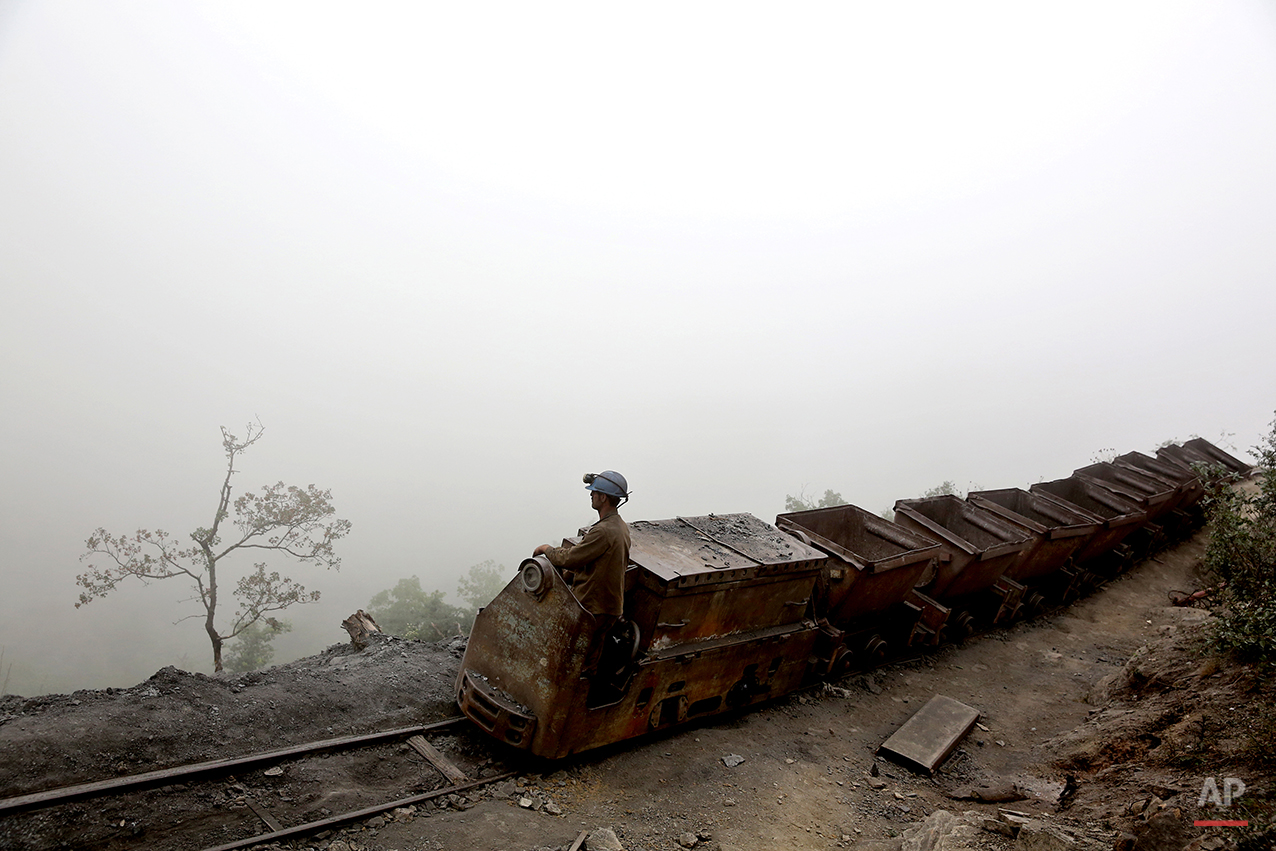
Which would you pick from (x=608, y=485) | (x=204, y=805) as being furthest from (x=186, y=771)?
(x=608, y=485)

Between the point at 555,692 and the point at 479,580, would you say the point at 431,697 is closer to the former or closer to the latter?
→ the point at 555,692

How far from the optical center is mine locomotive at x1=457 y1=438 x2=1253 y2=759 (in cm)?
479

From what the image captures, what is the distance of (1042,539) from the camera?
9477mm

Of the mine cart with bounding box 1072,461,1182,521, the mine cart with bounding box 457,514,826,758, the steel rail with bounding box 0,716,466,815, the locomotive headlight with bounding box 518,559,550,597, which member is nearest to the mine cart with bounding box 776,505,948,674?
the mine cart with bounding box 457,514,826,758

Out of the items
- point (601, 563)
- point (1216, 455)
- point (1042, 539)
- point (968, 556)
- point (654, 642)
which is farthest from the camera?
point (1216, 455)

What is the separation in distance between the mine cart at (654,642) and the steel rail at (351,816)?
35cm

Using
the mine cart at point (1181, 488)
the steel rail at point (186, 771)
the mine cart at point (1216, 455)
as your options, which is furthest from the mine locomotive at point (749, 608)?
the mine cart at point (1216, 455)

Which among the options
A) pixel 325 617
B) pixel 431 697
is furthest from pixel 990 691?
pixel 325 617

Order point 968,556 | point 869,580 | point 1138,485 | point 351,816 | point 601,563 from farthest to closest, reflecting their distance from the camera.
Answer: point 1138,485 < point 968,556 < point 869,580 < point 601,563 < point 351,816

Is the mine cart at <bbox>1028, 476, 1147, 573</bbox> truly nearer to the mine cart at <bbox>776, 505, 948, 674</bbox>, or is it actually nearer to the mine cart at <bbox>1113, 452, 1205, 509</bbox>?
the mine cart at <bbox>1113, 452, 1205, 509</bbox>

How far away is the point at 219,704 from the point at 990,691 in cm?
806

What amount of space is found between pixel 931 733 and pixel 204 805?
612 cm

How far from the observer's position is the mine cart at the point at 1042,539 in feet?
31.1

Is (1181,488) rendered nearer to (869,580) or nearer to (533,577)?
(869,580)
